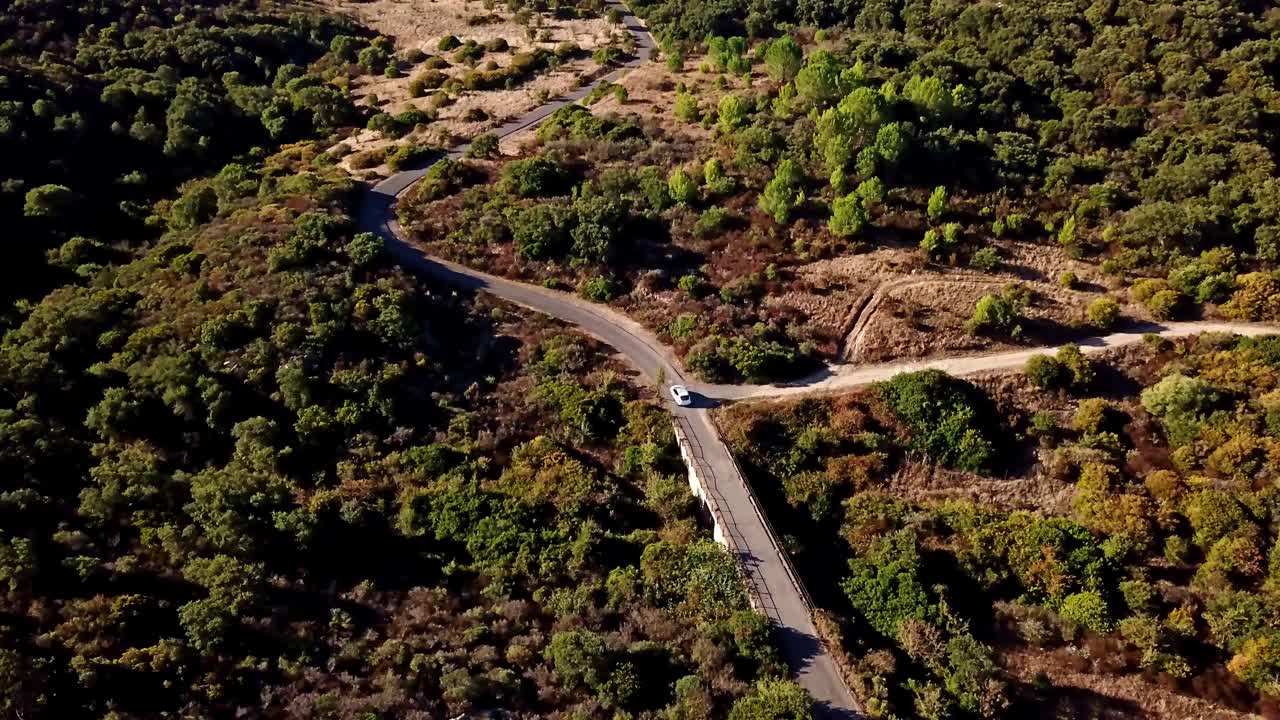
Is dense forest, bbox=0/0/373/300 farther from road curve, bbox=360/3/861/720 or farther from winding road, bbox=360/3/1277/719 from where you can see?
winding road, bbox=360/3/1277/719

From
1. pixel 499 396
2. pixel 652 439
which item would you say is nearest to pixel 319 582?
pixel 499 396

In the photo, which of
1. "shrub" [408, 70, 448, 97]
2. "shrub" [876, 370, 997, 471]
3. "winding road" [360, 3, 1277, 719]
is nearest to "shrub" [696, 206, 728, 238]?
"winding road" [360, 3, 1277, 719]

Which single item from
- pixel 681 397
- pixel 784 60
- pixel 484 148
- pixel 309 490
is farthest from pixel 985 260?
pixel 309 490

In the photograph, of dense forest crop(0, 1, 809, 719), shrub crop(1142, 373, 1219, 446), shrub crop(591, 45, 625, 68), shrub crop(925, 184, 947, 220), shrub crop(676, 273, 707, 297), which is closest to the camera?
dense forest crop(0, 1, 809, 719)

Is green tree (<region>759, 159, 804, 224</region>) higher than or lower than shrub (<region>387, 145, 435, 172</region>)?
higher

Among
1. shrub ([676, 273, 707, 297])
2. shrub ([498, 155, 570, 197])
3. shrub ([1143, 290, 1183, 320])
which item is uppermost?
shrub ([1143, 290, 1183, 320])

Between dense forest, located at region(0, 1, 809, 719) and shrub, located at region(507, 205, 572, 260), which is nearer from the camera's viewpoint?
dense forest, located at region(0, 1, 809, 719)

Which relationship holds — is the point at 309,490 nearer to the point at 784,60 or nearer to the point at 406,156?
the point at 406,156

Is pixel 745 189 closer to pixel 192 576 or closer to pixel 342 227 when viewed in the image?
pixel 342 227
